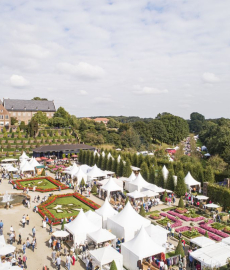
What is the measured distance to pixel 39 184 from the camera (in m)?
34.1

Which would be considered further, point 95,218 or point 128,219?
point 95,218

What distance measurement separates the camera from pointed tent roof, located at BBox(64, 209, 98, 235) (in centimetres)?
1766

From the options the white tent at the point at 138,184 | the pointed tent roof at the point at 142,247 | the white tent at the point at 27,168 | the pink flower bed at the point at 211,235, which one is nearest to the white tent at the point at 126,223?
the pointed tent roof at the point at 142,247

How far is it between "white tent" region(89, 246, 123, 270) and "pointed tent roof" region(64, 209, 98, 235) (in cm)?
297

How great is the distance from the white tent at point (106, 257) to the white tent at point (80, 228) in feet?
9.39

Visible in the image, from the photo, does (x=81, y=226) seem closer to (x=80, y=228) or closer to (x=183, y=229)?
(x=80, y=228)

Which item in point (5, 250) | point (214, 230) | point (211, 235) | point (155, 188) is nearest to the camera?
point (5, 250)

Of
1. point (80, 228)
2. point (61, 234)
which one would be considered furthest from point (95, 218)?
point (61, 234)

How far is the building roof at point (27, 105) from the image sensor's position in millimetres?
87500

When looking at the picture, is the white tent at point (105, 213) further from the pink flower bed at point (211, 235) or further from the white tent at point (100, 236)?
the pink flower bed at point (211, 235)

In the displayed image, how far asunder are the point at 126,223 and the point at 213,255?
249 inches

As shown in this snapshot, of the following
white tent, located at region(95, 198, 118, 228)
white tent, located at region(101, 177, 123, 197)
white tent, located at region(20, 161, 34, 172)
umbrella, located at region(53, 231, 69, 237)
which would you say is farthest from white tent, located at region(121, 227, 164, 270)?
white tent, located at region(20, 161, 34, 172)

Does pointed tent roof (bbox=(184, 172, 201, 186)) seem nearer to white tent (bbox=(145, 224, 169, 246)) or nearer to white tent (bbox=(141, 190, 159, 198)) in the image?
white tent (bbox=(141, 190, 159, 198))

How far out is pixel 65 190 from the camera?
32.1 m
